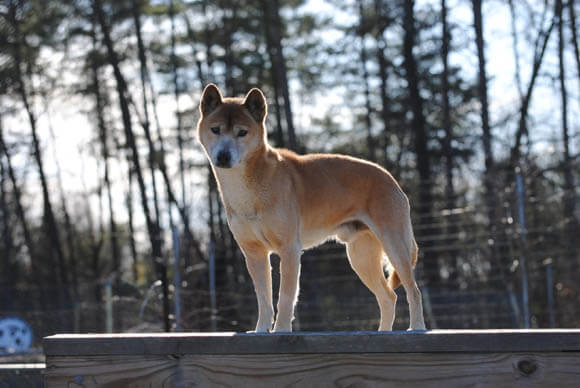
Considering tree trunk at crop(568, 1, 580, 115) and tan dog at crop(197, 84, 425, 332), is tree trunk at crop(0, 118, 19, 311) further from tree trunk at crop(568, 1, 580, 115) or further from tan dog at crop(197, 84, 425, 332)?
tan dog at crop(197, 84, 425, 332)

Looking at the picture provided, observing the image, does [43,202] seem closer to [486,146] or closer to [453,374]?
[486,146]

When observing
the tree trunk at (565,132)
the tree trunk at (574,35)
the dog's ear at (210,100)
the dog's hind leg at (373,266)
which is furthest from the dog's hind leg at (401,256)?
the tree trunk at (574,35)

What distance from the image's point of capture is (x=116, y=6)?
23.4 m

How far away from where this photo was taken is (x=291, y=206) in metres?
4.54

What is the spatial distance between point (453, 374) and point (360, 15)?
70.8ft

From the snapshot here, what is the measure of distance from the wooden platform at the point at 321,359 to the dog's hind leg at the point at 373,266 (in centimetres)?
264

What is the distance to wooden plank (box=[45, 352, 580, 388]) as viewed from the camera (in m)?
2.44

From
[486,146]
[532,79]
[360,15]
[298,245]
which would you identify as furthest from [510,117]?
[298,245]

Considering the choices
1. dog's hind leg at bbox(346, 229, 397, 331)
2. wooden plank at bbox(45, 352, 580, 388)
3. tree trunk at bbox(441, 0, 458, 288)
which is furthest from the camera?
tree trunk at bbox(441, 0, 458, 288)

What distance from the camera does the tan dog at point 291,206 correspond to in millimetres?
4426

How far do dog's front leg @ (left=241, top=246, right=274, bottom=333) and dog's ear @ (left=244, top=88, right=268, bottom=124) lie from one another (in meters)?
0.84

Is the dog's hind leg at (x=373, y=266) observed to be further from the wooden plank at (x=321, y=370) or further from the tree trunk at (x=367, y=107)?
the tree trunk at (x=367, y=107)

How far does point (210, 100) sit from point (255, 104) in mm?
293

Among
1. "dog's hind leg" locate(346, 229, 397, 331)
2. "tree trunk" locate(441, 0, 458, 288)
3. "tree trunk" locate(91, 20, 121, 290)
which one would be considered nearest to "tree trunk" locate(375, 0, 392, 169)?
"tree trunk" locate(441, 0, 458, 288)
